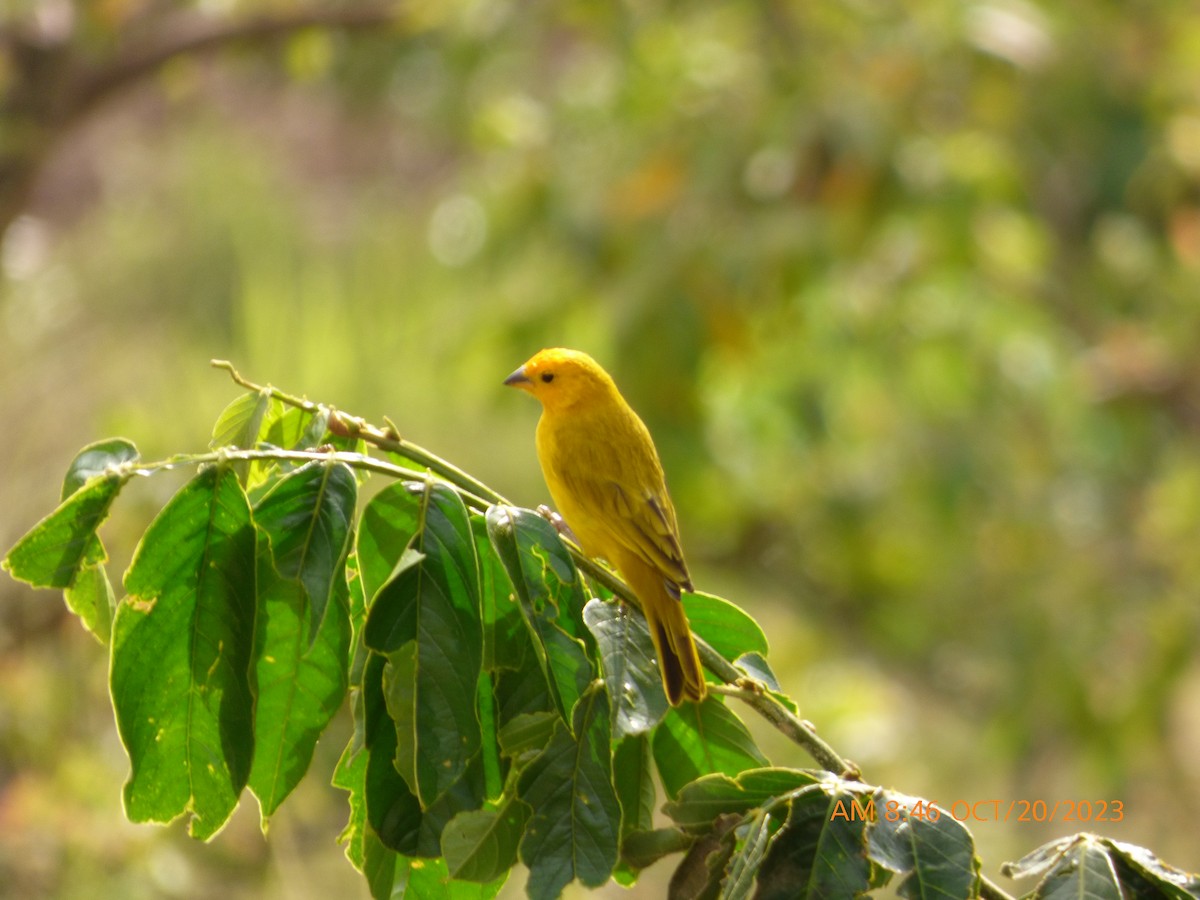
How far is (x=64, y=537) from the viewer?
1.29m

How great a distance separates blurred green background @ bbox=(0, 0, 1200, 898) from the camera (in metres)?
5.95

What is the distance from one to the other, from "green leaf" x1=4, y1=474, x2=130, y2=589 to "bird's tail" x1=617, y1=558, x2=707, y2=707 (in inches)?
21.3

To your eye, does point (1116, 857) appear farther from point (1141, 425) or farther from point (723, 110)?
point (1141, 425)

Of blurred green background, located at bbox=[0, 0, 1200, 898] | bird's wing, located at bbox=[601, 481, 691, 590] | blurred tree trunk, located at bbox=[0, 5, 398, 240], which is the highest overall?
blurred green background, located at bbox=[0, 0, 1200, 898]

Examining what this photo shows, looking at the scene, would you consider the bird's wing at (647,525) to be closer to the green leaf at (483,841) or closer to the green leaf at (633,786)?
the green leaf at (633,786)

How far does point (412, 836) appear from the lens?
4.24 ft

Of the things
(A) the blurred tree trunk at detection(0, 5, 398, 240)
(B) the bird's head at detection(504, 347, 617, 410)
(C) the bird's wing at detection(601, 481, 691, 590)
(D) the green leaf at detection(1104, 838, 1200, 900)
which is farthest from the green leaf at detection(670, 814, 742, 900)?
(A) the blurred tree trunk at detection(0, 5, 398, 240)

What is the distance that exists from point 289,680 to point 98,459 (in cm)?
28

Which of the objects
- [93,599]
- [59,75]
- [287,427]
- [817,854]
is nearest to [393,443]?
[287,427]

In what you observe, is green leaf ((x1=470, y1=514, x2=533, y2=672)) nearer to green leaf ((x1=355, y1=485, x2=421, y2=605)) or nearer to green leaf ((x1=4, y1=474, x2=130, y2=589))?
green leaf ((x1=355, y1=485, x2=421, y2=605))

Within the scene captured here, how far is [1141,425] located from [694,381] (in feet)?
13.5

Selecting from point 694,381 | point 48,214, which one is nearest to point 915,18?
point 694,381

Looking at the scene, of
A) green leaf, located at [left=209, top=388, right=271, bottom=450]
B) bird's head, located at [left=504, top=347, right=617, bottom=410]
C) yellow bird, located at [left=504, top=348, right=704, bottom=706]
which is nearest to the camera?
green leaf, located at [left=209, top=388, right=271, bottom=450]

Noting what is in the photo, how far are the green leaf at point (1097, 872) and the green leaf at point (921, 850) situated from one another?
3.5 inches
